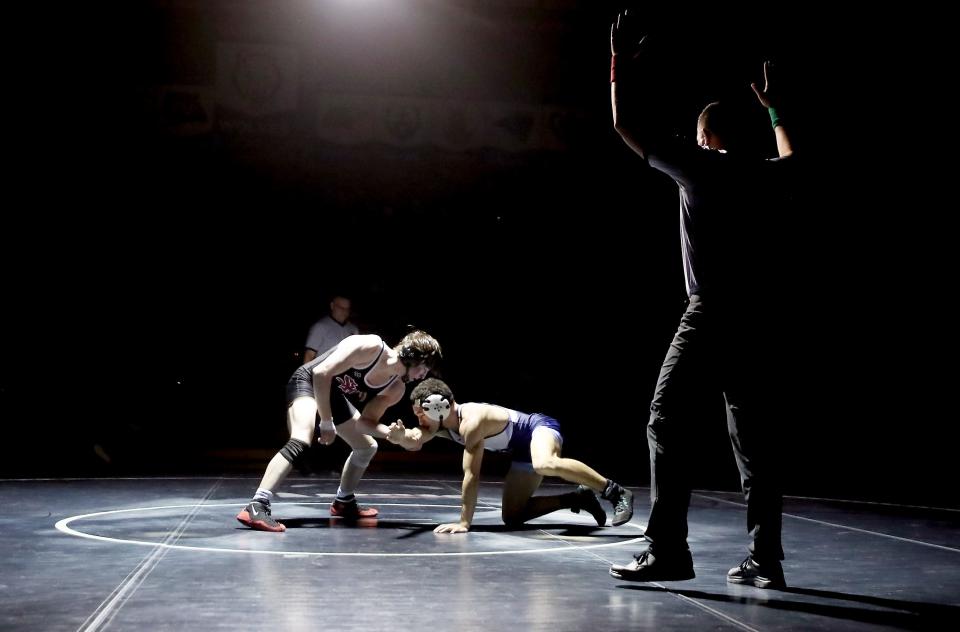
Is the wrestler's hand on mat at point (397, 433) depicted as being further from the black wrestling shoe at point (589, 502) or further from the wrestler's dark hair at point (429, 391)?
the black wrestling shoe at point (589, 502)

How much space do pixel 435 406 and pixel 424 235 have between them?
606cm

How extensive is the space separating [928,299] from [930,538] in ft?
15.1

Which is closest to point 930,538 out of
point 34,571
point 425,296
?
point 34,571

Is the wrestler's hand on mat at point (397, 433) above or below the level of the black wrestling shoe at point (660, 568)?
above

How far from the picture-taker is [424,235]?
33.9 feet

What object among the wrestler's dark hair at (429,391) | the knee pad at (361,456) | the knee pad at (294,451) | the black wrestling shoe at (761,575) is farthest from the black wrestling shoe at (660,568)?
the knee pad at (361,456)

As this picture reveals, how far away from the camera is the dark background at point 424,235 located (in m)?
8.39

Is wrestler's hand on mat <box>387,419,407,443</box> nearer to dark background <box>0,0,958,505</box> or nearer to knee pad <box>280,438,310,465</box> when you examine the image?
knee pad <box>280,438,310,465</box>

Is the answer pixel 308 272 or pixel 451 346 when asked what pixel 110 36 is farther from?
pixel 451 346

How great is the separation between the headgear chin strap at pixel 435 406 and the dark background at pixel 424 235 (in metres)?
4.41

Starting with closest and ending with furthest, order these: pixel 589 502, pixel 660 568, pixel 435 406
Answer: pixel 660 568
pixel 435 406
pixel 589 502

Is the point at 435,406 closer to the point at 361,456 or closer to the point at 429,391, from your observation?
the point at 429,391

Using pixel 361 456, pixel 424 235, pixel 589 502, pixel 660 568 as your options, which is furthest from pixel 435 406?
pixel 424 235

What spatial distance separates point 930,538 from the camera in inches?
169
